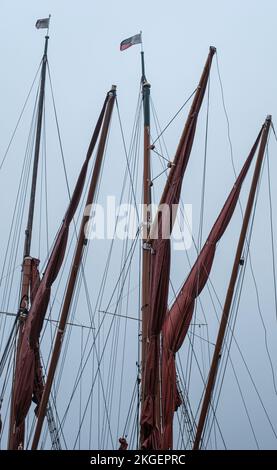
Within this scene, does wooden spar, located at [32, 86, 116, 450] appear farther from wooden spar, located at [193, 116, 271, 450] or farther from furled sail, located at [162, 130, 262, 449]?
wooden spar, located at [193, 116, 271, 450]

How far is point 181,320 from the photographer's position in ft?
104

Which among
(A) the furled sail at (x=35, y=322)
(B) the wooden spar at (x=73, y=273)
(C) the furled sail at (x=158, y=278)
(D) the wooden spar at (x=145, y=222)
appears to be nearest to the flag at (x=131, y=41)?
(D) the wooden spar at (x=145, y=222)

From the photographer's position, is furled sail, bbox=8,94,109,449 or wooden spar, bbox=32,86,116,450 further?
furled sail, bbox=8,94,109,449

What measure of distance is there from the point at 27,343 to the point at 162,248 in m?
5.71

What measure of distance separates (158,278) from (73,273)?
8.45ft

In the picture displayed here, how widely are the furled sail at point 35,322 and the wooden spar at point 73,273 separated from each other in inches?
30.0

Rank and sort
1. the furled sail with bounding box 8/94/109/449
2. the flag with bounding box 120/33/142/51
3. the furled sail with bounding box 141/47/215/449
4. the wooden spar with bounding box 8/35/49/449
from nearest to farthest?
1. the furled sail with bounding box 141/47/215/449
2. the furled sail with bounding box 8/94/109/449
3. the wooden spar with bounding box 8/35/49/449
4. the flag with bounding box 120/33/142/51

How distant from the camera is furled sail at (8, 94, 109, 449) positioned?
3169cm

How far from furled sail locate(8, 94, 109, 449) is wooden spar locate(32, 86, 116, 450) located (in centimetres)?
76

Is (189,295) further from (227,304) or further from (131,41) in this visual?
(131,41)

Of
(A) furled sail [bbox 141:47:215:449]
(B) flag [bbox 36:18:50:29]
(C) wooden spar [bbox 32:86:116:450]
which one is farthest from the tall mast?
(A) furled sail [bbox 141:47:215:449]

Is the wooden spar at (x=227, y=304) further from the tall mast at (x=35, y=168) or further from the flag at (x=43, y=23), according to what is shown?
the flag at (x=43, y=23)
